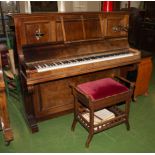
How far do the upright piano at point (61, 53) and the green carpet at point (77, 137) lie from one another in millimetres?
144

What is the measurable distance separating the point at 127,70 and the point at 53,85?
1.19 m

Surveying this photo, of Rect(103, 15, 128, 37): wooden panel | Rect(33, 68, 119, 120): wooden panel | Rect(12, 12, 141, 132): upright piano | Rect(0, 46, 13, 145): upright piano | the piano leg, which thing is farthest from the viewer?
Rect(103, 15, 128, 37): wooden panel

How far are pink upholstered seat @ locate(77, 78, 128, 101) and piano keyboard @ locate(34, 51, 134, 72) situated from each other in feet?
0.91

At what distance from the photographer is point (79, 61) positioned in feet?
7.45

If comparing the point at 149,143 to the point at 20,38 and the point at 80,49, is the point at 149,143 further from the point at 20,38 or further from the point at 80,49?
the point at 20,38

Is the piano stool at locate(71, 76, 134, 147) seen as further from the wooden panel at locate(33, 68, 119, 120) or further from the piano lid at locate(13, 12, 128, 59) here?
the piano lid at locate(13, 12, 128, 59)

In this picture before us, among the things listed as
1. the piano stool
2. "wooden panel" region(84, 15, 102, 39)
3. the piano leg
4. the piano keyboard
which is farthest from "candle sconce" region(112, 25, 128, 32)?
the piano leg

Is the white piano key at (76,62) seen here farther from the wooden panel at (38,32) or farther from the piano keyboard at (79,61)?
the wooden panel at (38,32)

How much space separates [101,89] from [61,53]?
0.65 metres

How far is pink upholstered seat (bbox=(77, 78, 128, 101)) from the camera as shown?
208cm

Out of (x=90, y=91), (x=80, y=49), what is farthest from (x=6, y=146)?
(x=80, y=49)

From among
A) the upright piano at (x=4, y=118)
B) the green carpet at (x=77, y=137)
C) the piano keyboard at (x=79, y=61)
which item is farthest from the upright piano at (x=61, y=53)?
the upright piano at (x=4, y=118)

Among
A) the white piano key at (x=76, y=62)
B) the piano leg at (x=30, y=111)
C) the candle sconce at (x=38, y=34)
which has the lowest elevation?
the piano leg at (x=30, y=111)

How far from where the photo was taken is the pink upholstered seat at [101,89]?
208 centimetres
